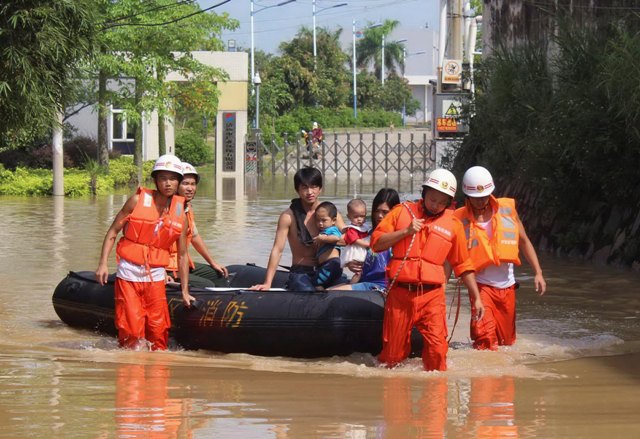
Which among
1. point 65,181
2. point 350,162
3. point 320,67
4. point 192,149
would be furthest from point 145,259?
point 320,67

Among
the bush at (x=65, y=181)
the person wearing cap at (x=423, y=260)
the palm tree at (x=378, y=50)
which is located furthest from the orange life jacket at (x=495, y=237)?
the palm tree at (x=378, y=50)

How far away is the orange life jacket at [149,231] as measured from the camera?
10055 millimetres

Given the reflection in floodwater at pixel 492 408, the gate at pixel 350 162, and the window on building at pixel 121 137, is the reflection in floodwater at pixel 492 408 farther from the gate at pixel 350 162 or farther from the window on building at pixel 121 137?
the window on building at pixel 121 137

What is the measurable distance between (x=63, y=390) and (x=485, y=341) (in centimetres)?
337

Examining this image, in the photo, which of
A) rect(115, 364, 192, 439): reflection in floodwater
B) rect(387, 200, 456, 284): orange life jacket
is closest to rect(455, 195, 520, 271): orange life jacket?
rect(387, 200, 456, 284): orange life jacket

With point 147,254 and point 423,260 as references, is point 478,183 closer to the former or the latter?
point 423,260

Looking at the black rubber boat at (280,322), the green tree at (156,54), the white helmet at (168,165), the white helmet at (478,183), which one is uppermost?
the green tree at (156,54)

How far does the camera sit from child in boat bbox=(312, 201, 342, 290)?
33.0ft

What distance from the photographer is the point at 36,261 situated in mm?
18000

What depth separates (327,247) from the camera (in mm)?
10273

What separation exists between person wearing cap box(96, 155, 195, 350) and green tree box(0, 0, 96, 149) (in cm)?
524

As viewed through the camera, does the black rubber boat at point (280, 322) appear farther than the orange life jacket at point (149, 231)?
No

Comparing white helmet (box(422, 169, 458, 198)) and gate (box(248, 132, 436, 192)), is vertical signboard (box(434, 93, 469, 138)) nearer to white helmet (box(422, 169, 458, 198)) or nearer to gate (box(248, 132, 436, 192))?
gate (box(248, 132, 436, 192))

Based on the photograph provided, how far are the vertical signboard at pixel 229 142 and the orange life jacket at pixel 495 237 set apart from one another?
3593 cm
